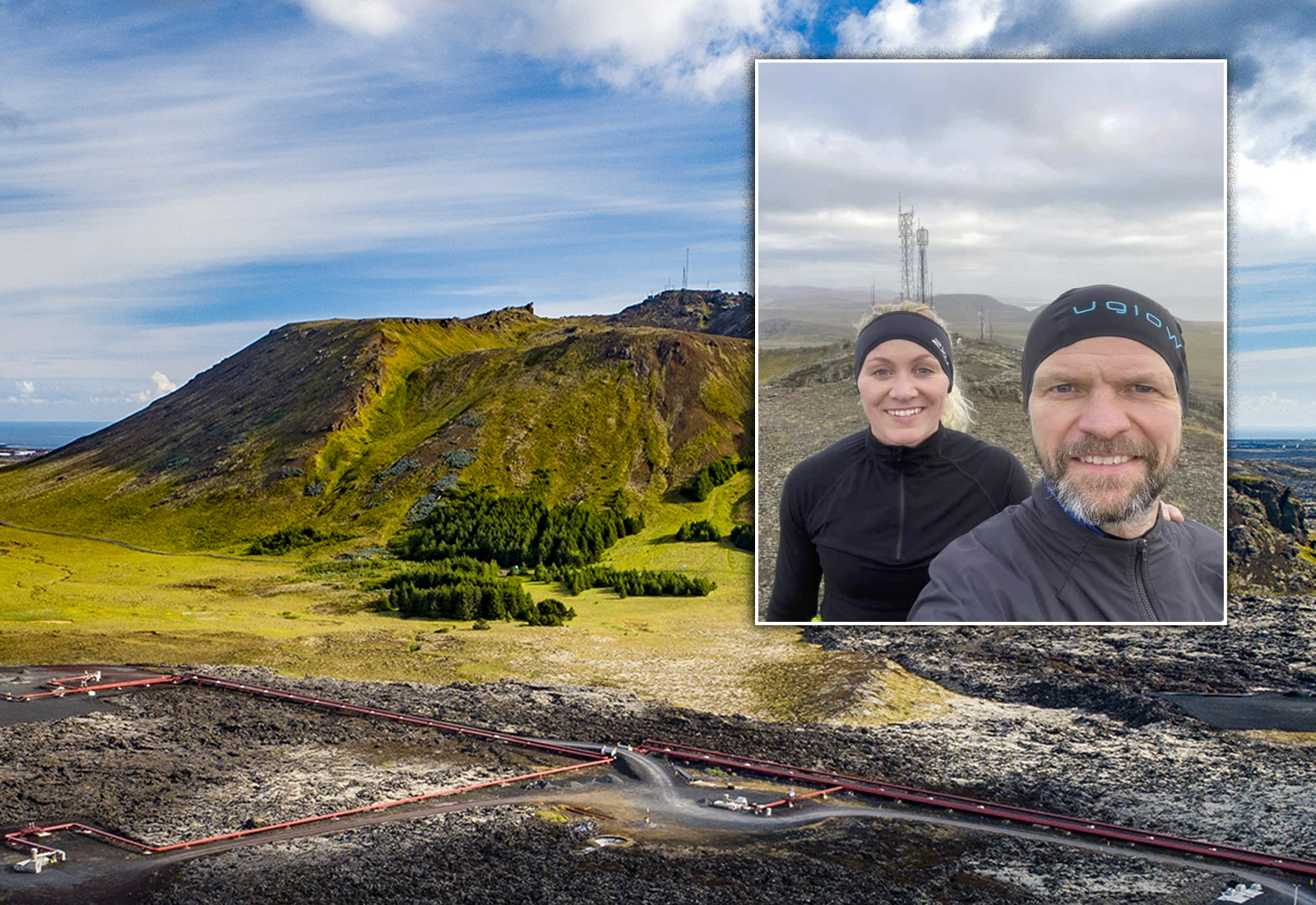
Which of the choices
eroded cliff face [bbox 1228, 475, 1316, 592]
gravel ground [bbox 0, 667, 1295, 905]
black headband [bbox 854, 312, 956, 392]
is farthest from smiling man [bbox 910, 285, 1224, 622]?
eroded cliff face [bbox 1228, 475, 1316, 592]

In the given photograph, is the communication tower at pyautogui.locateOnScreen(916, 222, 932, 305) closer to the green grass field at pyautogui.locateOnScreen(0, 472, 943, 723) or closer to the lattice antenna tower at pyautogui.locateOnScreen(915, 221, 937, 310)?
the lattice antenna tower at pyautogui.locateOnScreen(915, 221, 937, 310)

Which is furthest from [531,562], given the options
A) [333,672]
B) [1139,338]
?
[1139,338]

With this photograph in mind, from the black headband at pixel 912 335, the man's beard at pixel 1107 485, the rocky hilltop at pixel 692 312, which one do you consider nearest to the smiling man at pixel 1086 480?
the man's beard at pixel 1107 485

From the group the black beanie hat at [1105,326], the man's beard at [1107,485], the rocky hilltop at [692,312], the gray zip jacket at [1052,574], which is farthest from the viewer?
the rocky hilltop at [692,312]

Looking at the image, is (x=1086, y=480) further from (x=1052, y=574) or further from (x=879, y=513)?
(x=879, y=513)

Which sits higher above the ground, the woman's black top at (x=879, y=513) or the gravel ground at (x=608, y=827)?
the woman's black top at (x=879, y=513)

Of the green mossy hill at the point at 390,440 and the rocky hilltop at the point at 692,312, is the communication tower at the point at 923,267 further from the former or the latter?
the rocky hilltop at the point at 692,312
